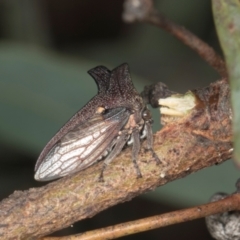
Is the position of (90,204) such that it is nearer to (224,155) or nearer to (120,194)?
(120,194)

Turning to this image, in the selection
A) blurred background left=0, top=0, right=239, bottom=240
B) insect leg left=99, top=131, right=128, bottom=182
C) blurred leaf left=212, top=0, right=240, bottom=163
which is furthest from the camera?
blurred background left=0, top=0, right=239, bottom=240

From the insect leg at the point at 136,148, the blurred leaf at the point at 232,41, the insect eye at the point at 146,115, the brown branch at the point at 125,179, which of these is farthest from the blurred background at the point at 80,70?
the blurred leaf at the point at 232,41

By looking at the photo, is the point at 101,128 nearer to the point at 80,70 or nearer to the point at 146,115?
the point at 146,115

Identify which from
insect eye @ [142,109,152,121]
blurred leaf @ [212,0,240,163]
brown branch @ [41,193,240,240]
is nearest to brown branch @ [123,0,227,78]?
blurred leaf @ [212,0,240,163]

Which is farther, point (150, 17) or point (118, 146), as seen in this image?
point (118, 146)

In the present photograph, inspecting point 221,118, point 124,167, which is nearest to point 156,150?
point 124,167

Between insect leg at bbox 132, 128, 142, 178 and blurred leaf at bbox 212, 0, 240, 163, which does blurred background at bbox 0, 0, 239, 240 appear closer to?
insect leg at bbox 132, 128, 142, 178

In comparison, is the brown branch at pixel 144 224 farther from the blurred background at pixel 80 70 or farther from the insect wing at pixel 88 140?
the blurred background at pixel 80 70

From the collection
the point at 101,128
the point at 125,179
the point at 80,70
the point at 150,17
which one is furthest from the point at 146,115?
the point at 150,17
